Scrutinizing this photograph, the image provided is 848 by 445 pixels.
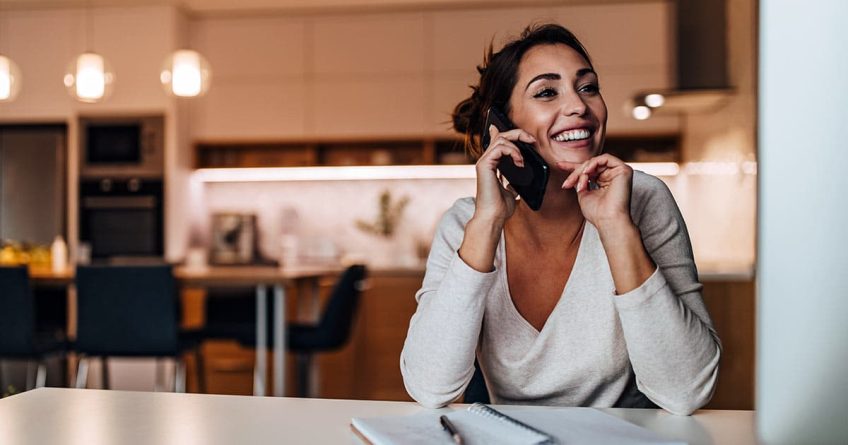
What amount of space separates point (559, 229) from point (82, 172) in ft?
15.2

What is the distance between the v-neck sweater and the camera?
3.14ft

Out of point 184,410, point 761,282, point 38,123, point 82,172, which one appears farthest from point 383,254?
point 761,282

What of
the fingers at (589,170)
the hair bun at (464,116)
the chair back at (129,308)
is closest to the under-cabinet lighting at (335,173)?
the chair back at (129,308)

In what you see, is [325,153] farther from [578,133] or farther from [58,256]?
[578,133]

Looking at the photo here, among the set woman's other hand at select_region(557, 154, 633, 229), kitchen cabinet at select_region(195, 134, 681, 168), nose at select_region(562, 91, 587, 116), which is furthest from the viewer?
kitchen cabinet at select_region(195, 134, 681, 168)

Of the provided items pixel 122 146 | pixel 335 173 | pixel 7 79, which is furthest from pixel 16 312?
pixel 335 173

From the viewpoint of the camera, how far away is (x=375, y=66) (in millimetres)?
5289

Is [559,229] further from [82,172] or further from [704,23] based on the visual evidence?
[82,172]

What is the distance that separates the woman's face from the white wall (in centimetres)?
76

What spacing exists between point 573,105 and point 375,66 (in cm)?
416

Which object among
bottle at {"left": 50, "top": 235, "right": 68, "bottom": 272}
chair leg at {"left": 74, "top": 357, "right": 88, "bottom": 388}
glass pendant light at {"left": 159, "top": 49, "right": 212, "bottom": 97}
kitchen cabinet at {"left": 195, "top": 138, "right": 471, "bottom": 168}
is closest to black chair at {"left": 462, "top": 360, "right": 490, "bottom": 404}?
chair leg at {"left": 74, "top": 357, "right": 88, "bottom": 388}

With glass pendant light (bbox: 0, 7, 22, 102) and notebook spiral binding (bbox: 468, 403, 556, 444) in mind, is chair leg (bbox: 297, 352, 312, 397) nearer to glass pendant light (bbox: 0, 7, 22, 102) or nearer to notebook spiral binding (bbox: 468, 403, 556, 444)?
glass pendant light (bbox: 0, 7, 22, 102)

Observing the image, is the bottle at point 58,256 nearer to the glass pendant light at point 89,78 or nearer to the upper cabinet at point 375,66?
the glass pendant light at point 89,78

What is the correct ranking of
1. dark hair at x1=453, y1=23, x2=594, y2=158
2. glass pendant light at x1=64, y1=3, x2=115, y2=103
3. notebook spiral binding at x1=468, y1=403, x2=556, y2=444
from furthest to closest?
glass pendant light at x1=64, y1=3, x2=115, y2=103, dark hair at x1=453, y1=23, x2=594, y2=158, notebook spiral binding at x1=468, y1=403, x2=556, y2=444
